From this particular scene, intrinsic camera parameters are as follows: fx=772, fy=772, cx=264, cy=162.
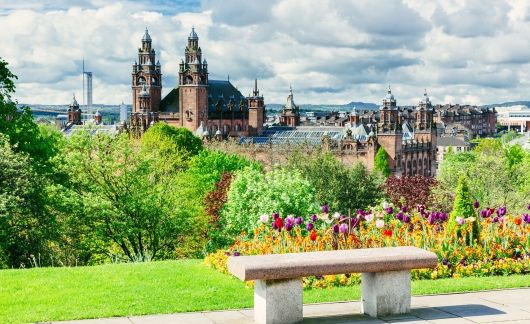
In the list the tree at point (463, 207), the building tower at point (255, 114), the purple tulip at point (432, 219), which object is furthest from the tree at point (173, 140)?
the purple tulip at point (432, 219)

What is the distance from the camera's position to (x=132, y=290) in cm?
1383

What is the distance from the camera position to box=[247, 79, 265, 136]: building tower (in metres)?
111

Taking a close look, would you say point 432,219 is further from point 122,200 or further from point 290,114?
point 290,114

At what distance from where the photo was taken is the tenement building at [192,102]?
4136 inches

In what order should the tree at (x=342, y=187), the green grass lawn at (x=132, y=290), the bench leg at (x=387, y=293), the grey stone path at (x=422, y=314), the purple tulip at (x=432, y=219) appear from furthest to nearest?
the tree at (x=342, y=187) → the purple tulip at (x=432, y=219) → the green grass lawn at (x=132, y=290) → the bench leg at (x=387, y=293) → the grey stone path at (x=422, y=314)

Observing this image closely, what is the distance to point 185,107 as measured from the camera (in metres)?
107

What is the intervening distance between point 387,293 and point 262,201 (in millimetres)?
18366

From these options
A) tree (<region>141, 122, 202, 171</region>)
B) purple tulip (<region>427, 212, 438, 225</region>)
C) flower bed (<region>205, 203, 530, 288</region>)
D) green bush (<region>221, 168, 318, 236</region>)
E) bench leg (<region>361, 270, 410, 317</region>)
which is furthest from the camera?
tree (<region>141, 122, 202, 171</region>)

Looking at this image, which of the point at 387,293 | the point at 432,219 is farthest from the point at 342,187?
the point at 387,293

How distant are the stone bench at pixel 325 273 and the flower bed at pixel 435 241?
3.63 meters

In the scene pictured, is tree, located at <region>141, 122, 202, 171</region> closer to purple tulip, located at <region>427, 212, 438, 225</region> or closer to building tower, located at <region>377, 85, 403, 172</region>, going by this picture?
building tower, located at <region>377, 85, 403, 172</region>

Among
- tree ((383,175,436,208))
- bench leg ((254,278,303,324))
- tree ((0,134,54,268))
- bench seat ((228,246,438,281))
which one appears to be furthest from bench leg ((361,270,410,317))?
tree ((383,175,436,208))

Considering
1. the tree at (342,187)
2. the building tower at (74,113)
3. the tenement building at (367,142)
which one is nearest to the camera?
the tree at (342,187)

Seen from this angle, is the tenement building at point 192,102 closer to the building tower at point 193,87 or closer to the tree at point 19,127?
the building tower at point 193,87
